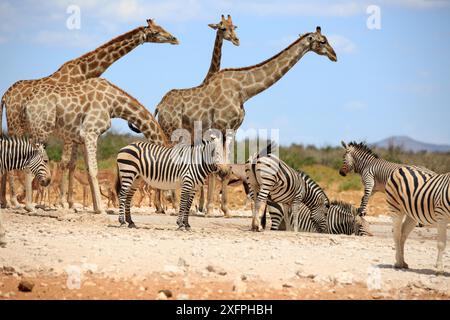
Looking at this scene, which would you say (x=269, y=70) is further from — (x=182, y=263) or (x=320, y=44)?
(x=182, y=263)

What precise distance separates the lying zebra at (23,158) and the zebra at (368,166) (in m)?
6.76

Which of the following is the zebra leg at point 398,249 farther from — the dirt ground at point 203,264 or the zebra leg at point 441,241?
the zebra leg at point 441,241

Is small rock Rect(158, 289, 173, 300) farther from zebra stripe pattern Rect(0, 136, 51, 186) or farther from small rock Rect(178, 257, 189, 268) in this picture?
zebra stripe pattern Rect(0, 136, 51, 186)

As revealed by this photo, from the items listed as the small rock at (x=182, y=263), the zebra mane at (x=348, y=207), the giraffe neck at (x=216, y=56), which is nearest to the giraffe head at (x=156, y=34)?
the giraffe neck at (x=216, y=56)

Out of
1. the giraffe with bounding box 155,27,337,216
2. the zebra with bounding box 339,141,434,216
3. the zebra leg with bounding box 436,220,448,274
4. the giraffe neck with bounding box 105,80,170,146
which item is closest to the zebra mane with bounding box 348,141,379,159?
the zebra with bounding box 339,141,434,216

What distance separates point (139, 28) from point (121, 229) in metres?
6.57

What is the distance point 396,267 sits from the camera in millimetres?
12406

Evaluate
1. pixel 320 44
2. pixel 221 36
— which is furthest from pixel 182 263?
pixel 221 36

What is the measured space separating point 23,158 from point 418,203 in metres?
8.02

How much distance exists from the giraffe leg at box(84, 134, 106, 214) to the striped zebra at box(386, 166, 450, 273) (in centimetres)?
687

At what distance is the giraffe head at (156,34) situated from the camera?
20.1 meters

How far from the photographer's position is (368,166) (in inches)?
815
